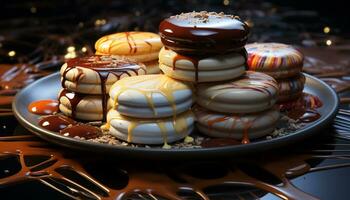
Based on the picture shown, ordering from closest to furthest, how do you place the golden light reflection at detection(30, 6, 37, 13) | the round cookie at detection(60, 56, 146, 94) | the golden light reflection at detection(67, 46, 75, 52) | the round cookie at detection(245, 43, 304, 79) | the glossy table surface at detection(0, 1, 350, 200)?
the glossy table surface at detection(0, 1, 350, 200), the round cookie at detection(60, 56, 146, 94), the round cookie at detection(245, 43, 304, 79), the golden light reflection at detection(67, 46, 75, 52), the golden light reflection at detection(30, 6, 37, 13)

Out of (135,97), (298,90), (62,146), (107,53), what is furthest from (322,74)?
(62,146)

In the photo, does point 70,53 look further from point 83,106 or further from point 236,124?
point 236,124

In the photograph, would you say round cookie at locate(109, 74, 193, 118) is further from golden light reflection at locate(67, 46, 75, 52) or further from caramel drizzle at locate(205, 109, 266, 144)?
golden light reflection at locate(67, 46, 75, 52)

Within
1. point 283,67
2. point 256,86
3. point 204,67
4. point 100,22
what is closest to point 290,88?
point 283,67

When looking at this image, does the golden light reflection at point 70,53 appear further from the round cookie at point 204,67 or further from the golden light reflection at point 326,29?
the golden light reflection at point 326,29

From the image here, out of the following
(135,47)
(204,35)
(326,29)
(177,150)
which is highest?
(204,35)

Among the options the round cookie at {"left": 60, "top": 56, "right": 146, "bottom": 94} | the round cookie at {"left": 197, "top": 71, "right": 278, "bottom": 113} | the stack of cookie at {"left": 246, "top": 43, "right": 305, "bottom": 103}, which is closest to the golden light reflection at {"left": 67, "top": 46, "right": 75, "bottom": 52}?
the round cookie at {"left": 60, "top": 56, "right": 146, "bottom": 94}

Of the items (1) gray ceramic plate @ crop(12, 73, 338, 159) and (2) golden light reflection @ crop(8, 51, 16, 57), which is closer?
(1) gray ceramic plate @ crop(12, 73, 338, 159)

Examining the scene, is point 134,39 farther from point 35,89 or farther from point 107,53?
point 35,89
